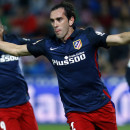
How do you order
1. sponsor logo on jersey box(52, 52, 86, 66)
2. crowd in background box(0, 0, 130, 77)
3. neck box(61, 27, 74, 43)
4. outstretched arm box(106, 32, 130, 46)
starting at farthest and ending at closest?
crowd in background box(0, 0, 130, 77), neck box(61, 27, 74, 43), sponsor logo on jersey box(52, 52, 86, 66), outstretched arm box(106, 32, 130, 46)

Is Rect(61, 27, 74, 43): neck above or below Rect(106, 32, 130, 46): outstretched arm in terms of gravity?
above

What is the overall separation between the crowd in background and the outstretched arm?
5994 millimetres

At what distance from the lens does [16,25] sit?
13133 millimetres

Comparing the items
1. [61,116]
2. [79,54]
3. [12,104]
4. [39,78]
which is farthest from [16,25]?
[79,54]

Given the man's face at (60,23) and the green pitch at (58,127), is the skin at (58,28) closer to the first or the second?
the man's face at (60,23)

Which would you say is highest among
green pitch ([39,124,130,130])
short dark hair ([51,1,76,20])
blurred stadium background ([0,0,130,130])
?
short dark hair ([51,1,76,20])

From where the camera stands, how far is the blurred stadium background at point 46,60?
10570 mm

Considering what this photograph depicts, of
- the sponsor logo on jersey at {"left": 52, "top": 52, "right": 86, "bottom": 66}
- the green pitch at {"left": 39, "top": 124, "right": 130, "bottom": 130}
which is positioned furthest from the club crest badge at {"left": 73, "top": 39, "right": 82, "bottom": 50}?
the green pitch at {"left": 39, "top": 124, "right": 130, "bottom": 130}

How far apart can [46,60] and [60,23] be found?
21.0 feet

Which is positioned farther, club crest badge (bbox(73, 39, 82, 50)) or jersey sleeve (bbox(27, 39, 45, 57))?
jersey sleeve (bbox(27, 39, 45, 57))

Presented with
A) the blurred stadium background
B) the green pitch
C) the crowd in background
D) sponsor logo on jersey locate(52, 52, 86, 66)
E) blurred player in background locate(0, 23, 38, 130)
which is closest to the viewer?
sponsor logo on jersey locate(52, 52, 86, 66)

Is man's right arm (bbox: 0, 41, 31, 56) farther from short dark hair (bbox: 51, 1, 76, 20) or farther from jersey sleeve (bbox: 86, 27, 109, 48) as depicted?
jersey sleeve (bbox: 86, 27, 109, 48)

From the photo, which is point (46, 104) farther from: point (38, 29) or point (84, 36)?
point (84, 36)

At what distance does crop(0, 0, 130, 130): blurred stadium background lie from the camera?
1057 centimetres
